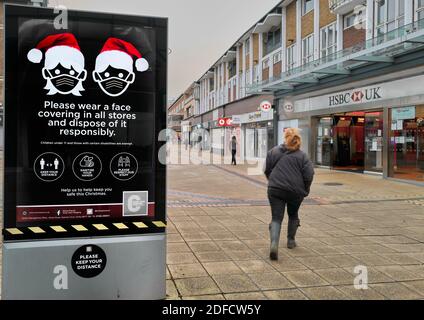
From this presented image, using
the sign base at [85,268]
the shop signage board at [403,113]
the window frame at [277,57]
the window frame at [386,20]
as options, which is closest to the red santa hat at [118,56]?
the sign base at [85,268]

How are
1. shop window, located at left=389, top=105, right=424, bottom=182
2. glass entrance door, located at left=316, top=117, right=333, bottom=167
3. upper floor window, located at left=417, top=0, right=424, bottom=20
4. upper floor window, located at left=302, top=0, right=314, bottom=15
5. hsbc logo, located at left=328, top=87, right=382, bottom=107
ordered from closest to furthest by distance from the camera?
1. upper floor window, located at left=417, top=0, right=424, bottom=20
2. shop window, located at left=389, top=105, right=424, bottom=182
3. hsbc logo, located at left=328, top=87, right=382, bottom=107
4. glass entrance door, located at left=316, top=117, right=333, bottom=167
5. upper floor window, located at left=302, top=0, right=314, bottom=15

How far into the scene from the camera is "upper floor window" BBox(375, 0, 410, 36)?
15.3 metres

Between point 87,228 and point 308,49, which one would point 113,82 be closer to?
point 87,228

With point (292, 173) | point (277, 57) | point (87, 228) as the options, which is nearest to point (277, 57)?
point (277, 57)

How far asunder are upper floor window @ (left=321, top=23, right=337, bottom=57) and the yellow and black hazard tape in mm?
18269

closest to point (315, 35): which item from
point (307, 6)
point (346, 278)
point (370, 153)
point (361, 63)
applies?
point (307, 6)

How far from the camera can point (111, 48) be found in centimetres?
352

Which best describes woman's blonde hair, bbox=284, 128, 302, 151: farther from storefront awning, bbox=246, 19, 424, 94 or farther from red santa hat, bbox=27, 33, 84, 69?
storefront awning, bbox=246, 19, 424, 94

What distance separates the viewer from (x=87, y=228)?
11.7 feet

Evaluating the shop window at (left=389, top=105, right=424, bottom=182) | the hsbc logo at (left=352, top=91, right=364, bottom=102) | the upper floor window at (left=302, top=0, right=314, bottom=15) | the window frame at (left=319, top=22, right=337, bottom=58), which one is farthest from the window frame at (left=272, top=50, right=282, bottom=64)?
the shop window at (left=389, top=105, right=424, bottom=182)

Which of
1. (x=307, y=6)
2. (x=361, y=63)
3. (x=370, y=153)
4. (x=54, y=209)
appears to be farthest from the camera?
(x=307, y=6)

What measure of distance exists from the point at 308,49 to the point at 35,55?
69.2 ft

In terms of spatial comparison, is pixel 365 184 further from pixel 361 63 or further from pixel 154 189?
pixel 154 189
